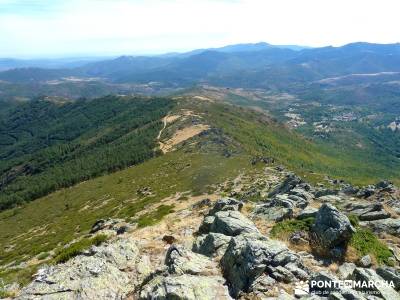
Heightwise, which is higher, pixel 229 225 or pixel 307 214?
pixel 229 225

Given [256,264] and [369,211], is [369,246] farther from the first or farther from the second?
[369,211]

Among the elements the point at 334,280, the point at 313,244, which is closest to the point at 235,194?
the point at 313,244

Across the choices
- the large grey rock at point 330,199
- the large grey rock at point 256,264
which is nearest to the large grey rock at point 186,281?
the large grey rock at point 256,264

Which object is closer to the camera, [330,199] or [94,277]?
[94,277]

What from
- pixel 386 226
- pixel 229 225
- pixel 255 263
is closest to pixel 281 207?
pixel 229 225

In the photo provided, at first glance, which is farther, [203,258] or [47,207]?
[47,207]

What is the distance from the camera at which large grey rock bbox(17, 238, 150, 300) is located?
23.0 meters

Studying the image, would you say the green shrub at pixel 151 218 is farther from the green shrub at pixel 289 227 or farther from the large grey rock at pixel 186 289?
the large grey rock at pixel 186 289

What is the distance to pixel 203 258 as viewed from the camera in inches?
1001

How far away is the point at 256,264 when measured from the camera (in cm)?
2228

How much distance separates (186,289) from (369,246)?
13948mm

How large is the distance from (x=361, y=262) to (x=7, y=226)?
13004 centimetres

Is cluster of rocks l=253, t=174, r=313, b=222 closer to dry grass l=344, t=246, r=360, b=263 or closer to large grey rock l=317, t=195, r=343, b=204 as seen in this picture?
large grey rock l=317, t=195, r=343, b=204

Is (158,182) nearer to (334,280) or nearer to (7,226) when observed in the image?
(7,226)
